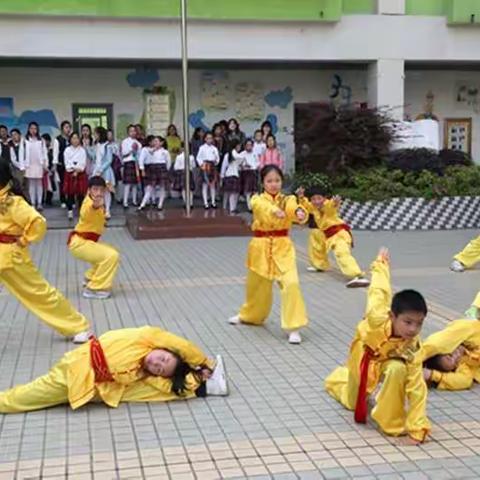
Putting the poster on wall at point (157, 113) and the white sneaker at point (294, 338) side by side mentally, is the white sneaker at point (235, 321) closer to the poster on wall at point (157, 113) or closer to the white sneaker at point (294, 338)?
the white sneaker at point (294, 338)

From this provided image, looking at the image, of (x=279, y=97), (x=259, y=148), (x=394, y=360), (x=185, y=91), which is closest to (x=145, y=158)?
(x=185, y=91)

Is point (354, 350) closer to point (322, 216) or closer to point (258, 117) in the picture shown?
point (322, 216)

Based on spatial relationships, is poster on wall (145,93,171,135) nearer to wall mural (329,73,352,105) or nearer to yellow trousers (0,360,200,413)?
wall mural (329,73,352,105)

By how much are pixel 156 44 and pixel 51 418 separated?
1211 centimetres

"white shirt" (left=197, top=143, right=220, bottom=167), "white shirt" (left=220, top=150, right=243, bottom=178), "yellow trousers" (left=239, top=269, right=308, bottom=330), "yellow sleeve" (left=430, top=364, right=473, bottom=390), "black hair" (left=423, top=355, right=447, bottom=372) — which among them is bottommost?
"yellow sleeve" (left=430, top=364, right=473, bottom=390)

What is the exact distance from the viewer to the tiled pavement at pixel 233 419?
3779 mm

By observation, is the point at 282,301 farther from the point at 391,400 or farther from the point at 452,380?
the point at 391,400

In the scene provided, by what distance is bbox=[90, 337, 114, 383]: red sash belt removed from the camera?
4.46m

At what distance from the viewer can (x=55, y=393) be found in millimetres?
4496

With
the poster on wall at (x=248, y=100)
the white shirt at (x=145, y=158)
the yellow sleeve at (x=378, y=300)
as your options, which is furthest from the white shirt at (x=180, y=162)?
the yellow sleeve at (x=378, y=300)

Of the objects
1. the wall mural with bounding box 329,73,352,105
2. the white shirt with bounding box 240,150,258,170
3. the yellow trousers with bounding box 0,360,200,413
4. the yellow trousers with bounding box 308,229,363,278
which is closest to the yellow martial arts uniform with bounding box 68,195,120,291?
the yellow trousers with bounding box 308,229,363,278

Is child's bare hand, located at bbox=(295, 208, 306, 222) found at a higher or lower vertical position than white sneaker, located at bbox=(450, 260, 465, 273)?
higher

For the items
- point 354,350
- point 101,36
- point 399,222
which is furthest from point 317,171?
point 354,350

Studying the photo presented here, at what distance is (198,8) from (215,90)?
252 cm
